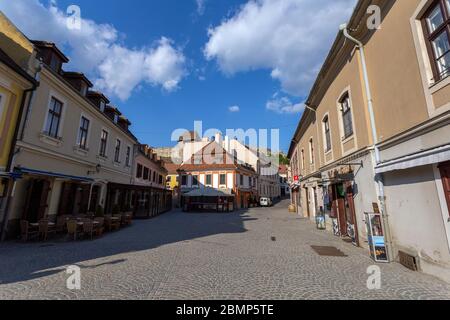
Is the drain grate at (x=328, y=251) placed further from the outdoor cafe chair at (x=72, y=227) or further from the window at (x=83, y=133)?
the window at (x=83, y=133)

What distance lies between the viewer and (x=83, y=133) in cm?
1293

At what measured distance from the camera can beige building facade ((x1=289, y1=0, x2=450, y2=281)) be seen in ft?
15.3

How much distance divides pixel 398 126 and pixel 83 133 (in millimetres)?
14576

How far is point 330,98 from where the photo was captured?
10.7 meters

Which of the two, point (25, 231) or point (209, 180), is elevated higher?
point (209, 180)

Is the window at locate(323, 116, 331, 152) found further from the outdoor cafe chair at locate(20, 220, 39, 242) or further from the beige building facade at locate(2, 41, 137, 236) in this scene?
the outdoor cafe chair at locate(20, 220, 39, 242)

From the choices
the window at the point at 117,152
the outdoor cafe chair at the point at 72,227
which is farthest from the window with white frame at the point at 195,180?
the outdoor cafe chair at the point at 72,227

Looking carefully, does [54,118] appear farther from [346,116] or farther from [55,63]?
[346,116]

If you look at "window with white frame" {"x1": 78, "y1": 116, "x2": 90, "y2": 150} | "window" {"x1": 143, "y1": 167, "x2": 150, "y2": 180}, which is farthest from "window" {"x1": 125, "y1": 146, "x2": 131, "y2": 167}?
"window with white frame" {"x1": 78, "y1": 116, "x2": 90, "y2": 150}

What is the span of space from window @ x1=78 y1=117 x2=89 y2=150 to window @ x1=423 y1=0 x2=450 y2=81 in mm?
14821

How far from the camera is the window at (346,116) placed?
882cm

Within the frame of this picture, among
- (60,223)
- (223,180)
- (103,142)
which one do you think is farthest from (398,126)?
(223,180)
